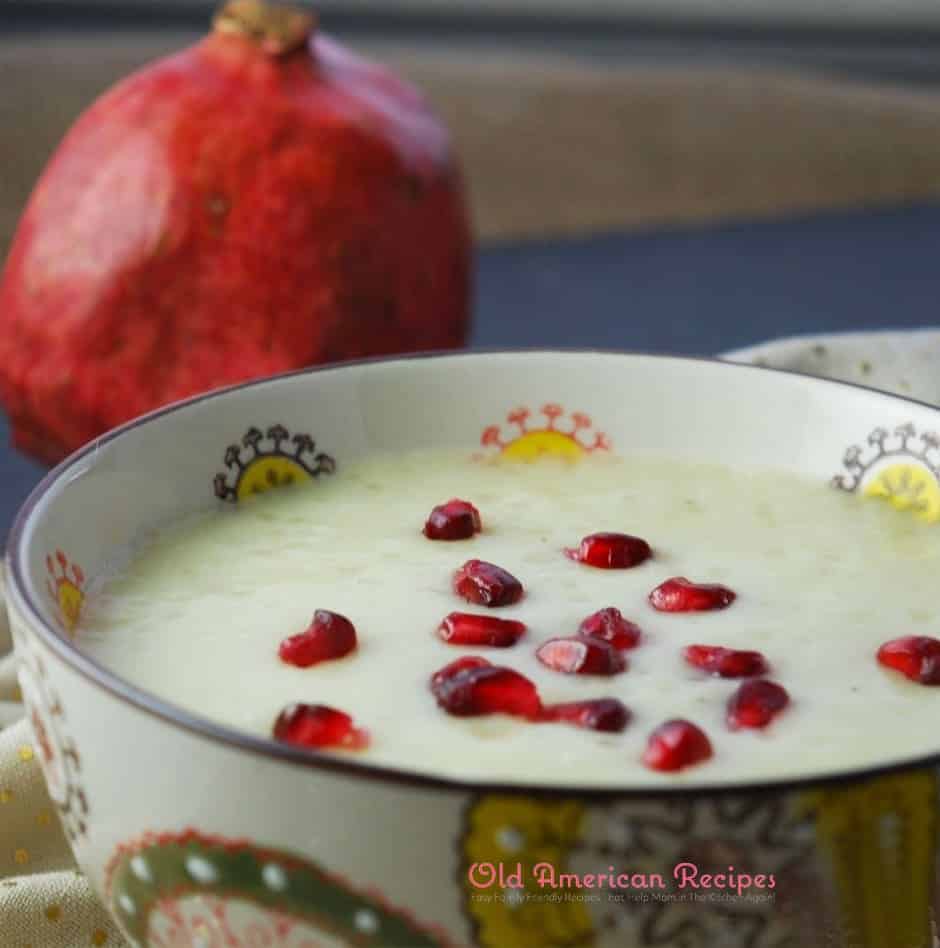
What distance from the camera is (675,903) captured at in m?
0.81

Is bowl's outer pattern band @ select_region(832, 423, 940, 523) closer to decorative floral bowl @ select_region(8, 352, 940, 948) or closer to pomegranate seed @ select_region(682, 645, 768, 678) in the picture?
pomegranate seed @ select_region(682, 645, 768, 678)

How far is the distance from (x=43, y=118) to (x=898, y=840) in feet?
7.28

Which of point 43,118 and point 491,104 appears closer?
point 43,118

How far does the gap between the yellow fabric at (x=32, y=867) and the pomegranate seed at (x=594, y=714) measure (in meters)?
0.38

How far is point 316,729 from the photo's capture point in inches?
36.0

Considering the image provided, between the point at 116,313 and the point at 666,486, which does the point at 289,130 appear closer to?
the point at 116,313

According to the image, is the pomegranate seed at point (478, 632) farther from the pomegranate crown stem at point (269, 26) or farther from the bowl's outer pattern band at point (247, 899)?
the pomegranate crown stem at point (269, 26)

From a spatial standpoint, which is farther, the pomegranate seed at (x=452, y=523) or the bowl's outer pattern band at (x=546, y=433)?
the bowl's outer pattern band at (x=546, y=433)

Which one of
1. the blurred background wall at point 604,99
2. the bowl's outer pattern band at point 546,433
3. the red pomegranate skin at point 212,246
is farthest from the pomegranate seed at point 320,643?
the blurred background wall at point 604,99

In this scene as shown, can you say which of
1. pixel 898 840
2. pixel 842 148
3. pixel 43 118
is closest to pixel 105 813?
pixel 898 840

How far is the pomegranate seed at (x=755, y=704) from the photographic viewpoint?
944mm

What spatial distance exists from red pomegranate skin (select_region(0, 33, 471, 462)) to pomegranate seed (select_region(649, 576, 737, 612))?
2.41ft

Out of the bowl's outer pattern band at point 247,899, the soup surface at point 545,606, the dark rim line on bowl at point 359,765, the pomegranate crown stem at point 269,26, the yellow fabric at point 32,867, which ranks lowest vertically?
the yellow fabric at point 32,867

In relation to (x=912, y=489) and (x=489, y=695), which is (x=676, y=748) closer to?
(x=489, y=695)
